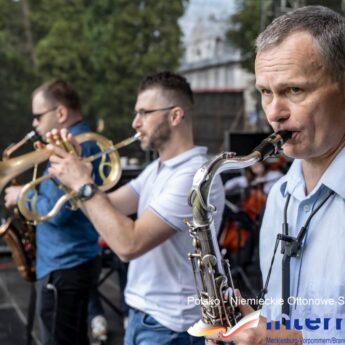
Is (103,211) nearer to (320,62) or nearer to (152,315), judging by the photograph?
(152,315)

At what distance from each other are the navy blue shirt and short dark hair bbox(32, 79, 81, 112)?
1.33ft

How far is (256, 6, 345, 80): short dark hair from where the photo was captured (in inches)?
50.1

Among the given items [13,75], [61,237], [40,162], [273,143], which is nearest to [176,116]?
[40,162]

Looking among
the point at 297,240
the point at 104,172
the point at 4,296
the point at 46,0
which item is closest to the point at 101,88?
the point at 46,0

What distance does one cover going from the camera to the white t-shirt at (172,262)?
2.21 meters

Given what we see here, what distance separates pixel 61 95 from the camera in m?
3.39

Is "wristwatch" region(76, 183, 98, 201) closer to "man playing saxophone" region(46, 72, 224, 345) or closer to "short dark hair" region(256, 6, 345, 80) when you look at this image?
"man playing saxophone" region(46, 72, 224, 345)

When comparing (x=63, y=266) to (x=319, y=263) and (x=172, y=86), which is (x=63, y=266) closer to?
(x=172, y=86)

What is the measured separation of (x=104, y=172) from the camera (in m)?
3.18

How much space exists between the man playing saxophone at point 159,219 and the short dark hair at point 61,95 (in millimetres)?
928

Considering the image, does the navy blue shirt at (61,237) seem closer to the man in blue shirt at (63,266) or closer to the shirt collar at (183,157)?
the man in blue shirt at (63,266)

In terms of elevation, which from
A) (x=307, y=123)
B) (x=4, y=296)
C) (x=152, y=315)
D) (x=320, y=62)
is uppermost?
(x=320, y=62)

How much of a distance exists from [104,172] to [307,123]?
6.66 ft

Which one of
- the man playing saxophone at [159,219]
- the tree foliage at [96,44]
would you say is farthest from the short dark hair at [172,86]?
the tree foliage at [96,44]
